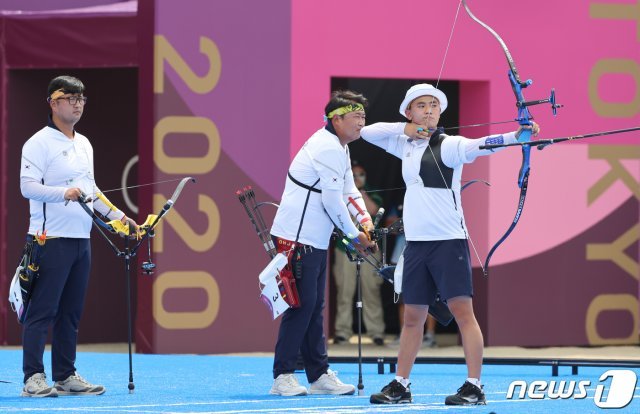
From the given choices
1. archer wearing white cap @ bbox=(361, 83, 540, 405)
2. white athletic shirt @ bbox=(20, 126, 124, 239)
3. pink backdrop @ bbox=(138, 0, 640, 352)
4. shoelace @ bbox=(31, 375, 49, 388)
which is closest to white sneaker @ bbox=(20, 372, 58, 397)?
shoelace @ bbox=(31, 375, 49, 388)

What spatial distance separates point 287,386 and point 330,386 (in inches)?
11.7

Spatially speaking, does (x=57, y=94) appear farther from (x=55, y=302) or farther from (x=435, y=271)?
(x=435, y=271)

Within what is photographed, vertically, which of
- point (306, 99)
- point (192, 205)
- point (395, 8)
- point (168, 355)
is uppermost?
point (395, 8)

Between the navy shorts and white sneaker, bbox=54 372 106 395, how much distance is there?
2.05 metres

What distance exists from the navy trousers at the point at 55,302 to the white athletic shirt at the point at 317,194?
1.24 metres

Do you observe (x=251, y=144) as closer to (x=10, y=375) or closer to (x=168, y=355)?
(x=168, y=355)

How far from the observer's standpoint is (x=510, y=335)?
12.6m

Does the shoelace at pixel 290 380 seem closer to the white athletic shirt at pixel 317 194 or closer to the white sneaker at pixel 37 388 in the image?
the white athletic shirt at pixel 317 194

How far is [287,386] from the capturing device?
27.0ft

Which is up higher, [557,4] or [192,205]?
[557,4]

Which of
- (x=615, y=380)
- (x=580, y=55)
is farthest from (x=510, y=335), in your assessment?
(x=615, y=380)

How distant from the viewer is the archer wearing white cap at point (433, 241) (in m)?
7.50

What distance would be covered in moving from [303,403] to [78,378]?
1460mm

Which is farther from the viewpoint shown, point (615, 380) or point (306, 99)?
point (306, 99)
